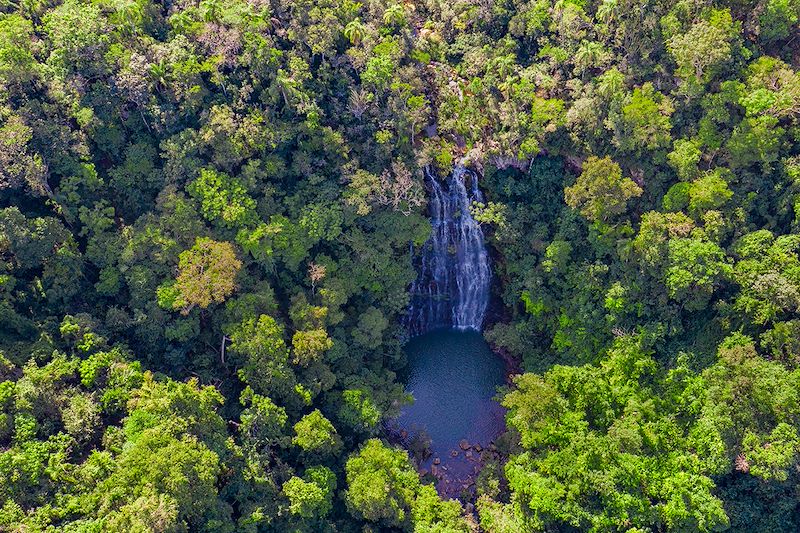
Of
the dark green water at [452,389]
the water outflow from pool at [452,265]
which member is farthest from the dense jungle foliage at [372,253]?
the dark green water at [452,389]

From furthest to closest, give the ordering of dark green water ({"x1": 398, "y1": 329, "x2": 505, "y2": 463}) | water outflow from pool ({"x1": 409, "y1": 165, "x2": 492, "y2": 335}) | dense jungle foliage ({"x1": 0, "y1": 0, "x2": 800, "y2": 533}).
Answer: water outflow from pool ({"x1": 409, "y1": 165, "x2": 492, "y2": 335})
dark green water ({"x1": 398, "y1": 329, "x2": 505, "y2": 463})
dense jungle foliage ({"x1": 0, "y1": 0, "x2": 800, "y2": 533})

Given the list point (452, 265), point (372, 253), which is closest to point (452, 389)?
point (452, 265)

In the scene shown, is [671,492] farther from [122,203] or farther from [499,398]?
[122,203]

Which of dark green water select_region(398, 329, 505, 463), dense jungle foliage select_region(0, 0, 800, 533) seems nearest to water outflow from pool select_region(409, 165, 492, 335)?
dark green water select_region(398, 329, 505, 463)

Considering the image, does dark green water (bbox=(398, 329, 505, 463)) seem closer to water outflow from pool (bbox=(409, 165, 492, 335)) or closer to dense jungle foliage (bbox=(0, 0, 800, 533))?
water outflow from pool (bbox=(409, 165, 492, 335))

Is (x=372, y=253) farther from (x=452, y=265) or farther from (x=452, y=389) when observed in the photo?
(x=452, y=389)

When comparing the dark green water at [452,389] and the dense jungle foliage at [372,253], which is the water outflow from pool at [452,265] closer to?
the dark green water at [452,389]
